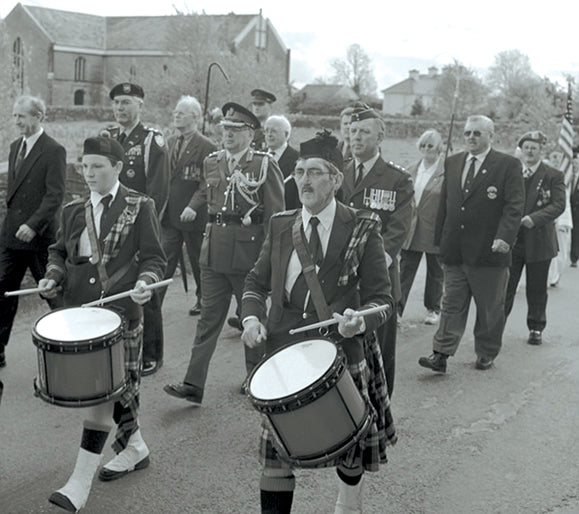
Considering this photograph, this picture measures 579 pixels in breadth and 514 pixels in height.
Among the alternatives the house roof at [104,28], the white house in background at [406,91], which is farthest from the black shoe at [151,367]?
the white house in background at [406,91]

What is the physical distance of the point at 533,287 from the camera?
9.12 m

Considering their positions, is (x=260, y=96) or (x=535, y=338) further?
(x=260, y=96)

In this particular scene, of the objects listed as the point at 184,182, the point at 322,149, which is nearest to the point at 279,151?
the point at 184,182

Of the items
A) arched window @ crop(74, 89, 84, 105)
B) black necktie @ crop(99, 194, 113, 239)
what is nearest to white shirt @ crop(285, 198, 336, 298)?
black necktie @ crop(99, 194, 113, 239)

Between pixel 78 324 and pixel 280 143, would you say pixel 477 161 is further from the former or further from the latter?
pixel 78 324

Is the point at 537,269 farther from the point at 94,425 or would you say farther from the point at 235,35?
the point at 235,35

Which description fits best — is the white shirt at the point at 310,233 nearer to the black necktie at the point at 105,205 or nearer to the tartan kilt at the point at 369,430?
the tartan kilt at the point at 369,430

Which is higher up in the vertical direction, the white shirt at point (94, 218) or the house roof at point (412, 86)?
the house roof at point (412, 86)

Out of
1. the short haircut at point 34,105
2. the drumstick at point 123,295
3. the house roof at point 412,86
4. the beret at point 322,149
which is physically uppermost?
the house roof at point 412,86

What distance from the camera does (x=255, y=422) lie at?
6.15 metres

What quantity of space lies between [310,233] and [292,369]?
0.75 meters

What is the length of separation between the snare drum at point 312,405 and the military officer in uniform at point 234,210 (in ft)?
8.56

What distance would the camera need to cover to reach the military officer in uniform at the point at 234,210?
21.5 ft

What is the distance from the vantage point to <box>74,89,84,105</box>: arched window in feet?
232
